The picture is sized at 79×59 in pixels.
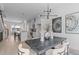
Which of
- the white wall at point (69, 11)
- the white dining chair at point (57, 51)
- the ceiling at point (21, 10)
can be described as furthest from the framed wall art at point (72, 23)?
the ceiling at point (21, 10)

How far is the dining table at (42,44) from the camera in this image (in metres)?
1.81

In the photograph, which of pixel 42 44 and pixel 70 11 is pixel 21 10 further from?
pixel 70 11

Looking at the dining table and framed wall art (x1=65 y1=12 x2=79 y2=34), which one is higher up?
framed wall art (x1=65 y1=12 x2=79 y2=34)

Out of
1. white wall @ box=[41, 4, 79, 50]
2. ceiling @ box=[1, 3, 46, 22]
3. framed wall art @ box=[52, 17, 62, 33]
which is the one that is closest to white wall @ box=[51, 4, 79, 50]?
white wall @ box=[41, 4, 79, 50]

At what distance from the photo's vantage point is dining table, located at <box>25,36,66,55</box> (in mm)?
1810

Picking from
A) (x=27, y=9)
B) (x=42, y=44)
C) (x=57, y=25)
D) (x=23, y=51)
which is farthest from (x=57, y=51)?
(x=27, y=9)

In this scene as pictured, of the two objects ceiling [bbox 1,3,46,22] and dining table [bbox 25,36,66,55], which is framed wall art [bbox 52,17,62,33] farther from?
ceiling [bbox 1,3,46,22]

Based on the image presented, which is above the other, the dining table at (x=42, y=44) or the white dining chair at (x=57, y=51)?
the dining table at (x=42, y=44)

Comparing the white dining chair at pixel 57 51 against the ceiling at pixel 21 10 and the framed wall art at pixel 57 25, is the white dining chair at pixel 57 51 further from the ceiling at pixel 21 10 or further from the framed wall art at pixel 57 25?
the ceiling at pixel 21 10

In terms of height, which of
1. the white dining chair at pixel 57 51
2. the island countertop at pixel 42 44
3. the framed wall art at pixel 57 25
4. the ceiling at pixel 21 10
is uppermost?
the ceiling at pixel 21 10
